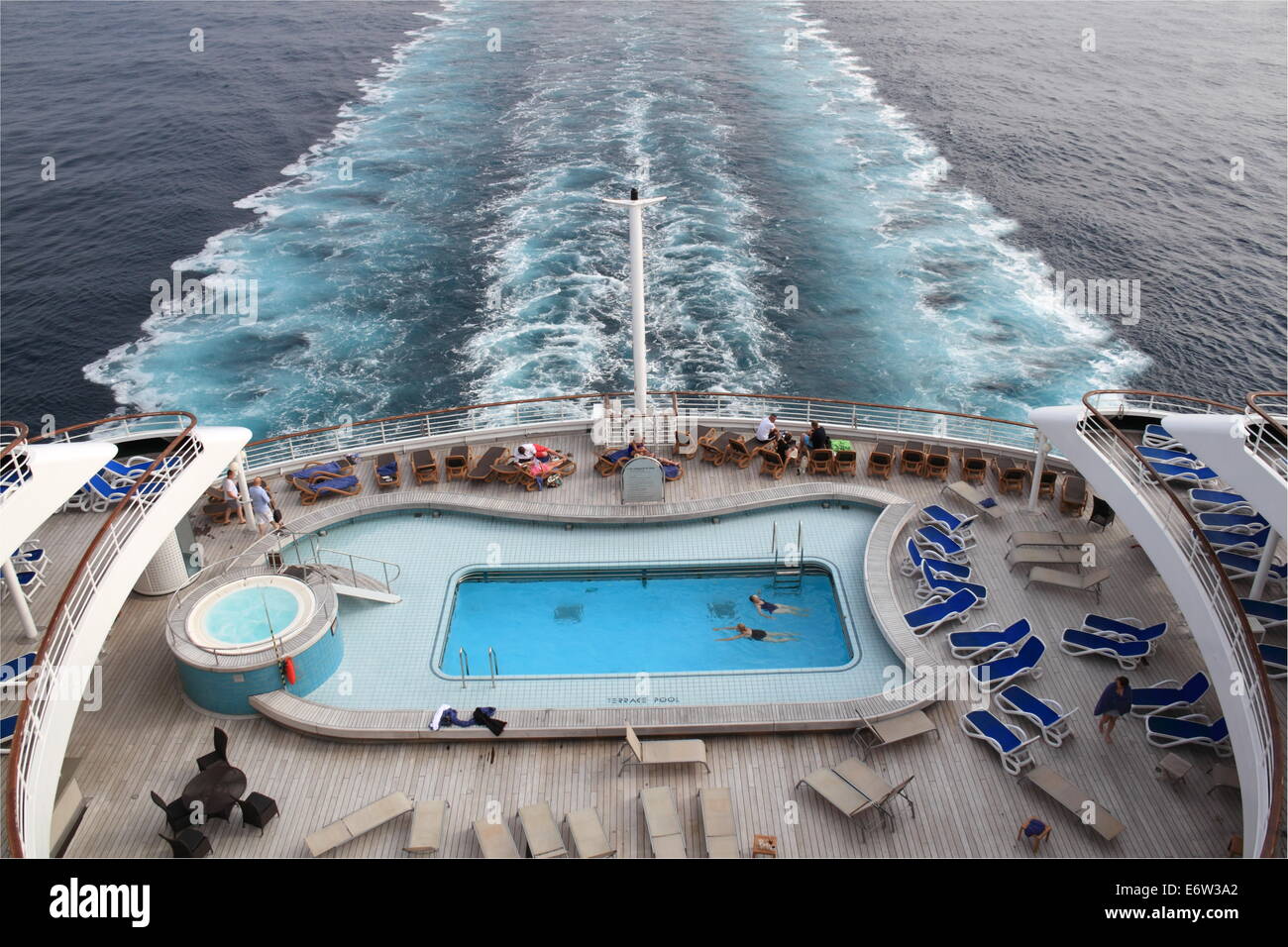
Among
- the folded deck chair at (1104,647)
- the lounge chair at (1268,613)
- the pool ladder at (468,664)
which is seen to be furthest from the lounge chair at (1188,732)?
the pool ladder at (468,664)

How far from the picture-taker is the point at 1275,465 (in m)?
11.5

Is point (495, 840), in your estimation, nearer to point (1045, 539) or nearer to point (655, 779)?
point (655, 779)

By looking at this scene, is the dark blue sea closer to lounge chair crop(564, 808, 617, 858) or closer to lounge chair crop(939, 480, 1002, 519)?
lounge chair crop(939, 480, 1002, 519)

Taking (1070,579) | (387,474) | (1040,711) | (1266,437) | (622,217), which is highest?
(1266,437)

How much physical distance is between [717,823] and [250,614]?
7.35 m

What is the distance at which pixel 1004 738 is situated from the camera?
12.6m

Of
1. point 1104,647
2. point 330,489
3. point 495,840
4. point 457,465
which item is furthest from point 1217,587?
point 330,489

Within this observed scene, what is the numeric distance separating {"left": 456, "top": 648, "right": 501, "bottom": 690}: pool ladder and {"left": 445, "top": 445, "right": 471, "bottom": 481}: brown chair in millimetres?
4154

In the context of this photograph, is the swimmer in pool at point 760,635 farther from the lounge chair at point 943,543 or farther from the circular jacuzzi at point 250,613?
the circular jacuzzi at point 250,613

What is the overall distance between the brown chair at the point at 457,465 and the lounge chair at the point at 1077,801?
1080 centimetres

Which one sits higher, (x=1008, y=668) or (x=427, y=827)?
(x=1008, y=668)

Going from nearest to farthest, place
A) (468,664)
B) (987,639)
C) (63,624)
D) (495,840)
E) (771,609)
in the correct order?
(495,840)
(63,624)
(987,639)
(468,664)
(771,609)

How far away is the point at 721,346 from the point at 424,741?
21302mm

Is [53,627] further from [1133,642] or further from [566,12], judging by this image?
[566,12]
